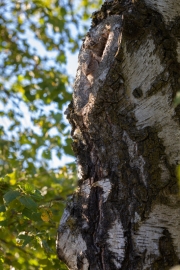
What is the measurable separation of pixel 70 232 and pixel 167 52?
70 cm

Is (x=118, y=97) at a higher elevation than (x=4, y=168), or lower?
lower

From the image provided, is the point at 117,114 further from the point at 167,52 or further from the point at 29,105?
the point at 29,105

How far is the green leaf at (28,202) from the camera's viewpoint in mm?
2201

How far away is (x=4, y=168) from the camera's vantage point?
4.94 metres

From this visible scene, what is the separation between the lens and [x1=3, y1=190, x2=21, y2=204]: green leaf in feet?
7.09

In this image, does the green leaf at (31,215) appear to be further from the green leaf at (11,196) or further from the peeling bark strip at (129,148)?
the peeling bark strip at (129,148)

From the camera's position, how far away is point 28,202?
7.25 feet

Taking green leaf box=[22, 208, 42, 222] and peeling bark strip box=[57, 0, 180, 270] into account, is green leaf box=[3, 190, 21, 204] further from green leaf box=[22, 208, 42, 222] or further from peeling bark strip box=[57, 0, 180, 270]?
peeling bark strip box=[57, 0, 180, 270]

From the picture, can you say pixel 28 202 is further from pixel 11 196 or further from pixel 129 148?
pixel 129 148

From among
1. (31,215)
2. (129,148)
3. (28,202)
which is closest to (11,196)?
(28,202)

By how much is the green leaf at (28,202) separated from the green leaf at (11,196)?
0.03 m

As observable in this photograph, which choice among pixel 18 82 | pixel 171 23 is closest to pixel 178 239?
pixel 171 23

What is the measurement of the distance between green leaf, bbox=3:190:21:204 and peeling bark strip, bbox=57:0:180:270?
38cm

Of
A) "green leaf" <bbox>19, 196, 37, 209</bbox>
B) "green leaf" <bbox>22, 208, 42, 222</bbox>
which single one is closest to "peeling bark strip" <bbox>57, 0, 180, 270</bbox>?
"green leaf" <bbox>19, 196, 37, 209</bbox>
